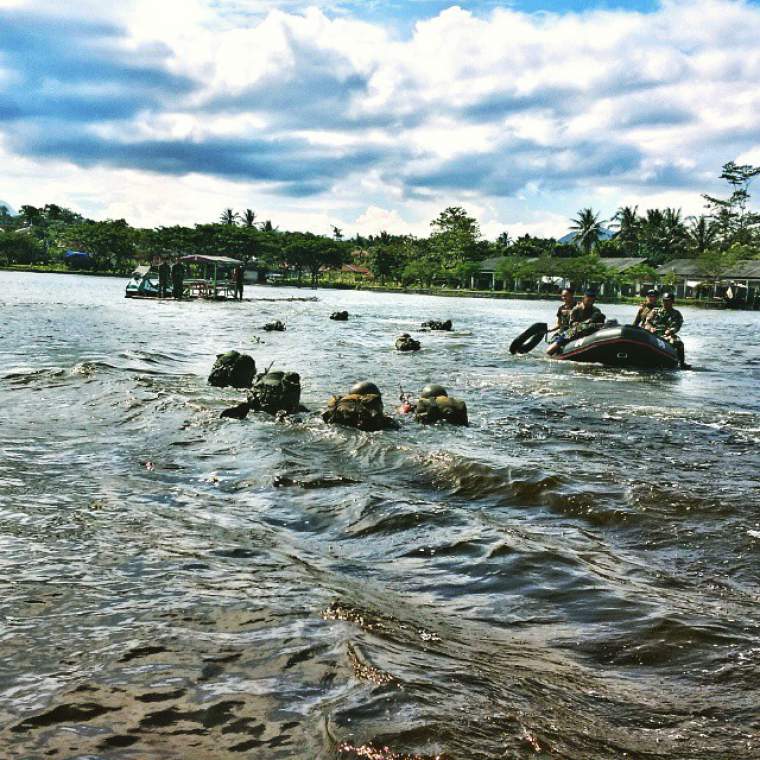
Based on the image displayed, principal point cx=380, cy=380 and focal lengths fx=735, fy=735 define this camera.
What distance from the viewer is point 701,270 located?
80.4 meters

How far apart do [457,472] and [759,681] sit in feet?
13.8

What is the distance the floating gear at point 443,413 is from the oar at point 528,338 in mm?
11003

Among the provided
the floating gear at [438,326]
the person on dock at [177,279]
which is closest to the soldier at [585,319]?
the floating gear at [438,326]

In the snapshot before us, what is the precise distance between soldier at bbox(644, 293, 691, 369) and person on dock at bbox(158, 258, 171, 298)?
37.4m

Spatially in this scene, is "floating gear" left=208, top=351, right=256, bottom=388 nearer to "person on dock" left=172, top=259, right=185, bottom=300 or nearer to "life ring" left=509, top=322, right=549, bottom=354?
"life ring" left=509, top=322, right=549, bottom=354

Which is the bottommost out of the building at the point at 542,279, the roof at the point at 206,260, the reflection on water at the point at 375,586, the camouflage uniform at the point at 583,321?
the reflection on water at the point at 375,586

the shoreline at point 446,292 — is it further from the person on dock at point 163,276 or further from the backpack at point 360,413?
the backpack at point 360,413

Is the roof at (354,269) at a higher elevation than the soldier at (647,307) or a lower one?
higher

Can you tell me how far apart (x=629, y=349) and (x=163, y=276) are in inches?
1540

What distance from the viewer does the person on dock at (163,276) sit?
49475 millimetres

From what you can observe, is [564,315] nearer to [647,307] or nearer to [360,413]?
[647,307]

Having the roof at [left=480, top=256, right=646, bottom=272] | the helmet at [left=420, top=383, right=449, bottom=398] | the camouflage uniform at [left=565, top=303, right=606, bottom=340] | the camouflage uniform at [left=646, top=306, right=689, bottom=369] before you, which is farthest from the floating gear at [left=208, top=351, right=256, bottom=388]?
the roof at [left=480, top=256, right=646, bottom=272]

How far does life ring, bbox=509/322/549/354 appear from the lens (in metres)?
21.1

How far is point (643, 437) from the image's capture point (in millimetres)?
9539
